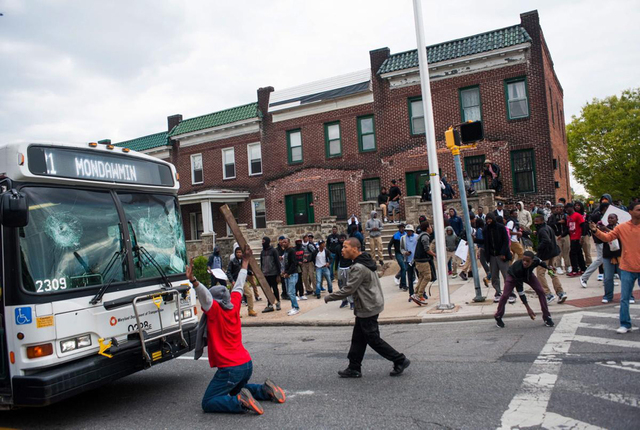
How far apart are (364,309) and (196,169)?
25852 millimetres

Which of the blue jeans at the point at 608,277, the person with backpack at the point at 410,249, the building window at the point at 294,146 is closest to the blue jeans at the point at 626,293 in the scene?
the blue jeans at the point at 608,277

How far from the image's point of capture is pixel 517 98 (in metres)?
21.0

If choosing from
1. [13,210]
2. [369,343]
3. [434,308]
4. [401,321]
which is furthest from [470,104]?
[13,210]

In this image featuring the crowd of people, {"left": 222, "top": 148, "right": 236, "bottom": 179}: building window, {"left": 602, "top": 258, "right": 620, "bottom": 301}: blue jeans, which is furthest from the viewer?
{"left": 222, "top": 148, "right": 236, "bottom": 179}: building window

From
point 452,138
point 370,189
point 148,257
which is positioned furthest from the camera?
point 370,189

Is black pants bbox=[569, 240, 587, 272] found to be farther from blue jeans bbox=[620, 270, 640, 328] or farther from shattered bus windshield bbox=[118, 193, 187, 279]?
shattered bus windshield bbox=[118, 193, 187, 279]

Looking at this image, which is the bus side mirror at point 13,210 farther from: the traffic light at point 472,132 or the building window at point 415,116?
the building window at point 415,116

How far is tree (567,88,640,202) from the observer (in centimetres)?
3712

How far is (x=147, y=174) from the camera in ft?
22.7

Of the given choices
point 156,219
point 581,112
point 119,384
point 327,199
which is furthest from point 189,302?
point 581,112

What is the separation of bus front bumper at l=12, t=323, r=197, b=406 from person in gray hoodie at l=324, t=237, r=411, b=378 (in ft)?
8.01

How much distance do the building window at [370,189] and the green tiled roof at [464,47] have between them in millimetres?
5014

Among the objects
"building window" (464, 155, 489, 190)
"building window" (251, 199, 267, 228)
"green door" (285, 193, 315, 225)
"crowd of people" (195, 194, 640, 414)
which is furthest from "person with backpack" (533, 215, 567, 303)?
"building window" (251, 199, 267, 228)

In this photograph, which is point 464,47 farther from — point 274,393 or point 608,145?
point 608,145
